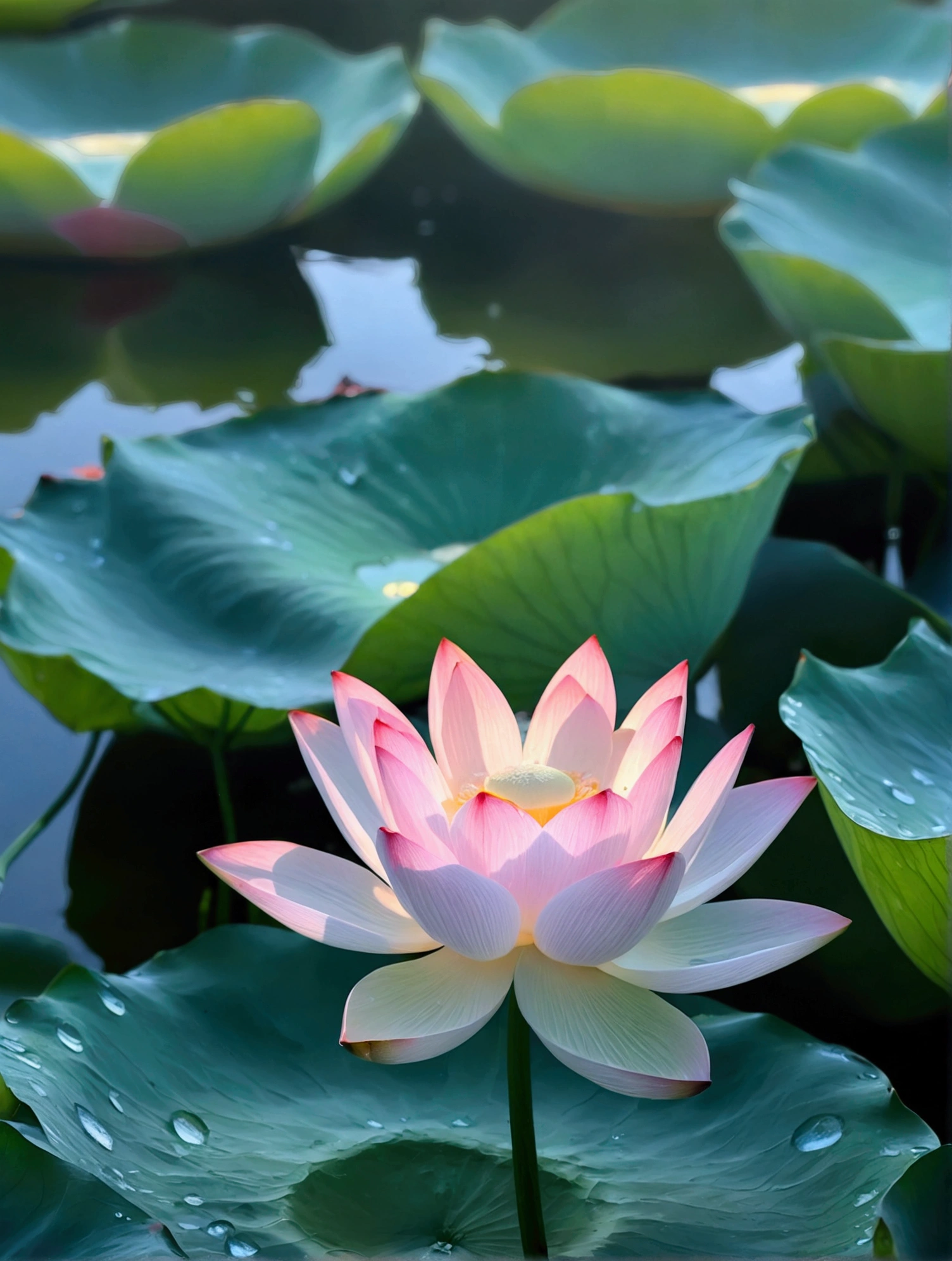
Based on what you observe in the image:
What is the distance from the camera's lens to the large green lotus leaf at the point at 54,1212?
0.44m

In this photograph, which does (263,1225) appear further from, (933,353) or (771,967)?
(933,353)

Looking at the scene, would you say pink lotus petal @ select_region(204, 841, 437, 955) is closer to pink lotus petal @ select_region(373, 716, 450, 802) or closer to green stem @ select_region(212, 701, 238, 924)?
pink lotus petal @ select_region(373, 716, 450, 802)

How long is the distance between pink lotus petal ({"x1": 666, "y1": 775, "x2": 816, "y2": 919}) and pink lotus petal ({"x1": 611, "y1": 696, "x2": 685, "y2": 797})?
0.03m

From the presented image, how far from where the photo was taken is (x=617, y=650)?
0.79 meters

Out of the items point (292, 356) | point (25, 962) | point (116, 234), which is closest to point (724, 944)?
point (25, 962)

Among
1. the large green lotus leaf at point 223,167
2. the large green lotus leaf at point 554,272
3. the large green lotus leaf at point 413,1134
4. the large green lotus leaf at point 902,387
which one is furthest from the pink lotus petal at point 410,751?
the large green lotus leaf at point 223,167

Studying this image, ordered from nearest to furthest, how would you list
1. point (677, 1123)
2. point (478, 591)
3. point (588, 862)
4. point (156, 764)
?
point (588, 862) → point (677, 1123) → point (478, 591) → point (156, 764)

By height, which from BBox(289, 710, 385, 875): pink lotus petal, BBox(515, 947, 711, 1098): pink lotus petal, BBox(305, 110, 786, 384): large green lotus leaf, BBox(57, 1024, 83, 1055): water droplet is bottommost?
BBox(305, 110, 786, 384): large green lotus leaf

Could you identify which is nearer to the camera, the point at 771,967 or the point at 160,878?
the point at 771,967

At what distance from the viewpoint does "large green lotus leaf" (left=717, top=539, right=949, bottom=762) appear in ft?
2.84

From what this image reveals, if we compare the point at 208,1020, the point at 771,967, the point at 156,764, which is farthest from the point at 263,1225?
the point at 156,764

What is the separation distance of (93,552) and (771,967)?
61cm

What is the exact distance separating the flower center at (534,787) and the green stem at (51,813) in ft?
1.33

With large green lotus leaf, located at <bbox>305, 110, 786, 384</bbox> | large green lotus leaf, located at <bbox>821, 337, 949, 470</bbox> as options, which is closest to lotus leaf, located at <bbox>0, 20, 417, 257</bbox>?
large green lotus leaf, located at <bbox>305, 110, 786, 384</bbox>
